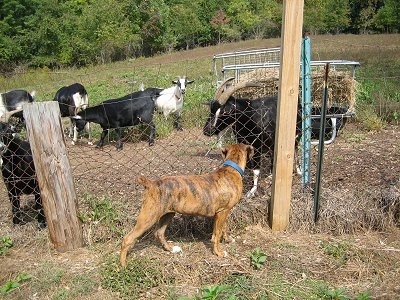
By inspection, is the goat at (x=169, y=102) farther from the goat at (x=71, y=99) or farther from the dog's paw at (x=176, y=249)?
the dog's paw at (x=176, y=249)

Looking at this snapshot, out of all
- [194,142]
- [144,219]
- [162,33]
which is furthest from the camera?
[162,33]

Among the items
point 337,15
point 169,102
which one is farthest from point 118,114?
point 337,15

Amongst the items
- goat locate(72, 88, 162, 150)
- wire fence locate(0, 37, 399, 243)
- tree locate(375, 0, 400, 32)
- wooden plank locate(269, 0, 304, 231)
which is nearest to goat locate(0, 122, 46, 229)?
wire fence locate(0, 37, 399, 243)

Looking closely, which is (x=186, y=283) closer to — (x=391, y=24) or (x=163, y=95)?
(x=163, y=95)

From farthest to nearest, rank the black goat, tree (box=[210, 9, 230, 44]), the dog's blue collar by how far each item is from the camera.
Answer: tree (box=[210, 9, 230, 44]) → the black goat → the dog's blue collar

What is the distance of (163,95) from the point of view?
33.6 ft

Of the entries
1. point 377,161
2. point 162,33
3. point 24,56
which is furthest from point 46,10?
point 377,161

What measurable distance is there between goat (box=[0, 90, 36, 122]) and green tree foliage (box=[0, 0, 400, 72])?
2631cm

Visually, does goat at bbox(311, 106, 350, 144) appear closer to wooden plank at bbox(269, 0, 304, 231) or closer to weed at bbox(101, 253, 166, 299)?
wooden plank at bbox(269, 0, 304, 231)

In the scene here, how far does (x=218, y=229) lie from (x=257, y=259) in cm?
44

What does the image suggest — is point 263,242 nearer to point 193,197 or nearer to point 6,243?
point 193,197

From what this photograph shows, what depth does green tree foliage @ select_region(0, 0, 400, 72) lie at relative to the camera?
39594 mm

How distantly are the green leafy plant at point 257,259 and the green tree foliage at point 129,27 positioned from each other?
35.3 meters

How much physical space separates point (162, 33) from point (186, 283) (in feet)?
132
